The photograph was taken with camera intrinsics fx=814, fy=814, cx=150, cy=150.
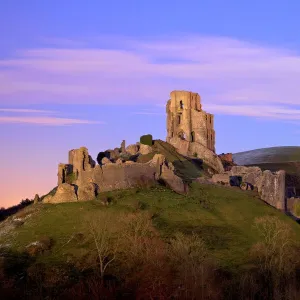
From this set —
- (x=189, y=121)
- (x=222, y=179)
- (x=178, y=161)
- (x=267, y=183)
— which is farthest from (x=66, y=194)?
(x=189, y=121)

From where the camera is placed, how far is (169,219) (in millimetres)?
93688

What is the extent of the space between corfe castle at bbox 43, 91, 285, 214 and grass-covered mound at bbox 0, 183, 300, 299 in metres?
2.51

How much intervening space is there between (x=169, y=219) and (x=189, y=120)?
60692 mm

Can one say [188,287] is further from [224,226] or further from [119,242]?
[224,226]

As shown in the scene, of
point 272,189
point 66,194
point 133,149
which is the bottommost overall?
point 66,194

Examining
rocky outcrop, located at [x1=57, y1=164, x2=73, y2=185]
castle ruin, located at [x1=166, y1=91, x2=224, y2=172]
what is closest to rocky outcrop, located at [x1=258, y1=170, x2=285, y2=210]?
castle ruin, located at [x1=166, y1=91, x2=224, y2=172]

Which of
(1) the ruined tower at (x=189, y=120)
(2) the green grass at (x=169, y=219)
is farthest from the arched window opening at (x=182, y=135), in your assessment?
(2) the green grass at (x=169, y=219)

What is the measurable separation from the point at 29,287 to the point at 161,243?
48.8 ft

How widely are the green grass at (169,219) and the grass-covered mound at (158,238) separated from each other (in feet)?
0.35

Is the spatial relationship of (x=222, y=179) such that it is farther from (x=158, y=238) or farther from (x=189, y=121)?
(x=189, y=121)

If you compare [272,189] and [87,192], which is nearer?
[87,192]

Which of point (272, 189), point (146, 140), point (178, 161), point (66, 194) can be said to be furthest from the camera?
point (146, 140)

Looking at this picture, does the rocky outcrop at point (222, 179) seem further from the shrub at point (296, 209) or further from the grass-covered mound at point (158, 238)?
the shrub at point (296, 209)

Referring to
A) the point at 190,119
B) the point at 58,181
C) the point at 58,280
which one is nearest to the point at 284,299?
the point at 58,280
